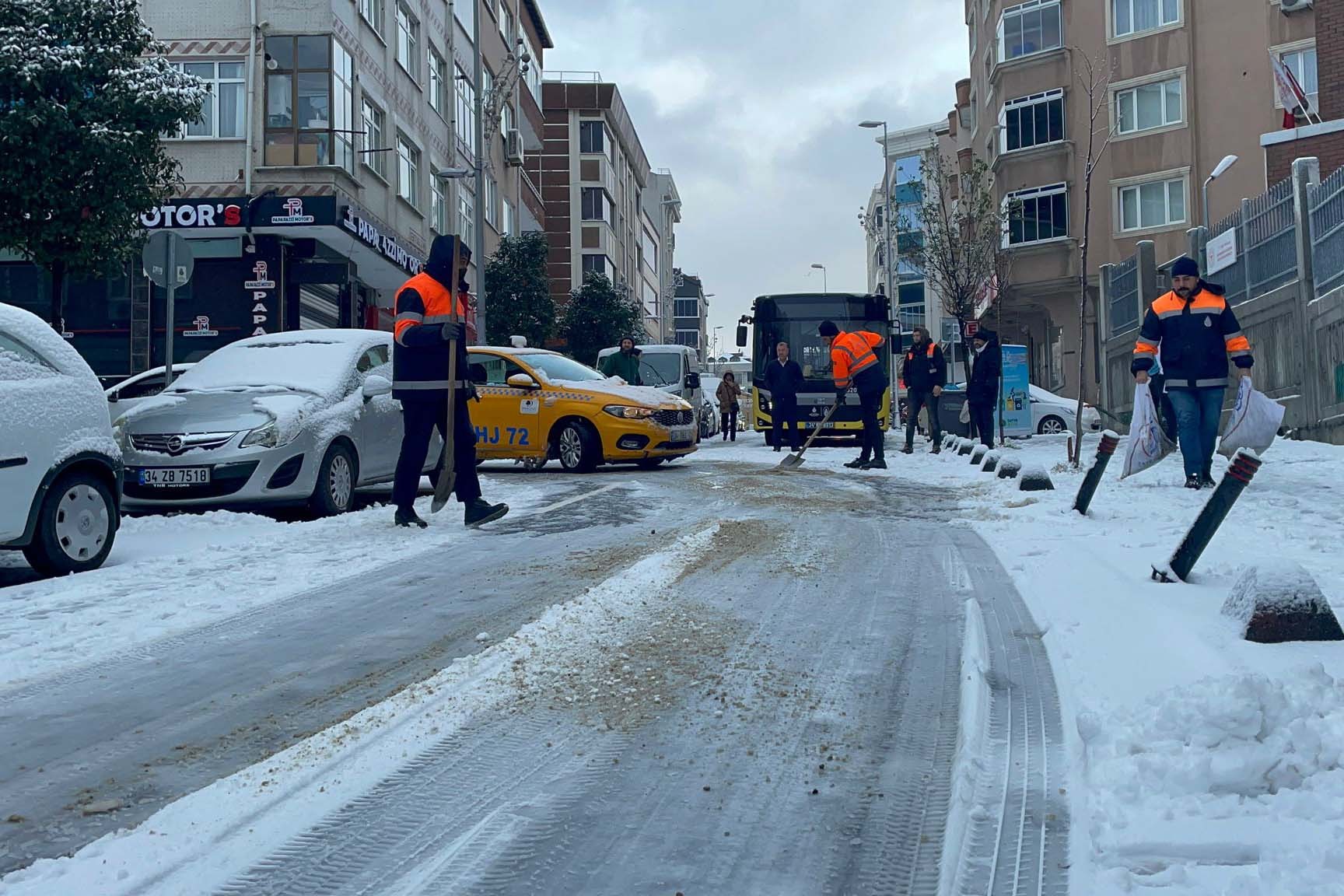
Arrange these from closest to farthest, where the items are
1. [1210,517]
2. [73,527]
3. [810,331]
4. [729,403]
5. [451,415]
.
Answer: [1210,517]
[73,527]
[451,415]
[810,331]
[729,403]

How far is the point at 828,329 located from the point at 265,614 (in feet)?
39.6

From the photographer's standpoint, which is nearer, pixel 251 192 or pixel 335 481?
pixel 335 481

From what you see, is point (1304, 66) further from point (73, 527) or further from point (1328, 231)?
point (73, 527)

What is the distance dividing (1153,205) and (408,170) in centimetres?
2001

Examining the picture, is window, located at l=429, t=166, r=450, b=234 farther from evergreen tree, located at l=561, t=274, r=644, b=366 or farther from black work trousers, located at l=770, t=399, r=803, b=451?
black work trousers, located at l=770, t=399, r=803, b=451

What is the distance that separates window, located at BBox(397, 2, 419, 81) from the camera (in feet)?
→ 109

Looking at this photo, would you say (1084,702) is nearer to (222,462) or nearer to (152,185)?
(222,462)

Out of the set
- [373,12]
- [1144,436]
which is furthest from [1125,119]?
[1144,436]

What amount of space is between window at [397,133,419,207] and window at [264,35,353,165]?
17.7 feet

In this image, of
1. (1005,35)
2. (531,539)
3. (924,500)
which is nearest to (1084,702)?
(531,539)

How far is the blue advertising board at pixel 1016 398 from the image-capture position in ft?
96.3

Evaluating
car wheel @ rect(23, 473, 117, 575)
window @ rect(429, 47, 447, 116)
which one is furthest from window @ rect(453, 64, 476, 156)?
car wheel @ rect(23, 473, 117, 575)

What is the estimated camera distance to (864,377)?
16688 millimetres

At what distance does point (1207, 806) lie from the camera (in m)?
2.88
